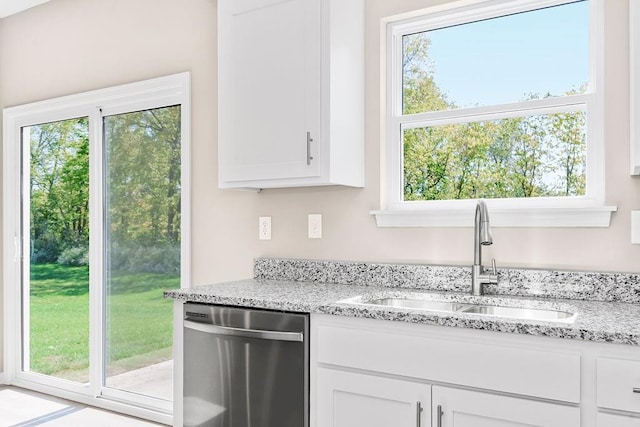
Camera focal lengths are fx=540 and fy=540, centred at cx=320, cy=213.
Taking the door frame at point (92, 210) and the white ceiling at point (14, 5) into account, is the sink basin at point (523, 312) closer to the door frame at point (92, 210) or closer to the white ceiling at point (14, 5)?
the door frame at point (92, 210)

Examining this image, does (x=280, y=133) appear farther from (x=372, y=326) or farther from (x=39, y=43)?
(x=39, y=43)

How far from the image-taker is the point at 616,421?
1.38 m

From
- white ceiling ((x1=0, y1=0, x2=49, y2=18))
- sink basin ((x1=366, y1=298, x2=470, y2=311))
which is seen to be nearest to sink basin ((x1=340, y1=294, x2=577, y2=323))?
sink basin ((x1=366, y1=298, x2=470, y2=311))

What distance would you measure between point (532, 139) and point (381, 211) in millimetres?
689

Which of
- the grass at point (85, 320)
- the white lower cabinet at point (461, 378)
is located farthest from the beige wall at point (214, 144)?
the white lower cabinet at point (461, 378)

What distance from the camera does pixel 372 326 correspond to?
1750 mm

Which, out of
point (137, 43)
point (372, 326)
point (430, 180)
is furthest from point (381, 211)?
point (137, 43)

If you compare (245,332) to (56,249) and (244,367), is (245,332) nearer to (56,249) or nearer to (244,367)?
(244,367)

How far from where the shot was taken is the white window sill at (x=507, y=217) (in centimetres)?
198

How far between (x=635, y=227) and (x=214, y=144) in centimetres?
201

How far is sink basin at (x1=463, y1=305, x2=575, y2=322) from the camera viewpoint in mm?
1809

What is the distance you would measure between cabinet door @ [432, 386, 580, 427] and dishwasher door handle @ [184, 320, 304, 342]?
0.52m

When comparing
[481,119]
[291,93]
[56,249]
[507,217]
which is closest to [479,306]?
[507,217]

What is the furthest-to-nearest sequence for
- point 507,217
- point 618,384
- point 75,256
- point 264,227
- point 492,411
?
point 75,256
point 264,227
point 507,217
point 492,411
point 618,384
